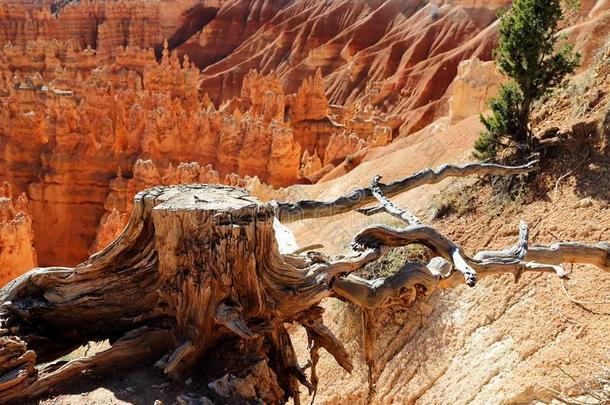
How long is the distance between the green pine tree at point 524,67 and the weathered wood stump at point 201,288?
480 centimetres

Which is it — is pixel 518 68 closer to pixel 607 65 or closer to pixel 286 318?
pixel 607 65

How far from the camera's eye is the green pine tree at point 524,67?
9102 millimetres

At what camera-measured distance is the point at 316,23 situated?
6209 cm

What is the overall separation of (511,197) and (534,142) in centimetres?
113

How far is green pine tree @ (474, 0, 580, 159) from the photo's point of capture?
29.9 feet

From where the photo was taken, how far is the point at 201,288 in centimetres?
419

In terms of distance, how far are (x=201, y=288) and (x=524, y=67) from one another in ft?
23.8

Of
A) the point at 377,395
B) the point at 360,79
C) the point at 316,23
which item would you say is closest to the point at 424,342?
the point at 377,395

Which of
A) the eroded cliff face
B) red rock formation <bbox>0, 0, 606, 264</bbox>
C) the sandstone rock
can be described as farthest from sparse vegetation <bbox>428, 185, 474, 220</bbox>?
the sandstone rock

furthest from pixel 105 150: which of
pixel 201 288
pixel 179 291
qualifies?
pixel 201 288

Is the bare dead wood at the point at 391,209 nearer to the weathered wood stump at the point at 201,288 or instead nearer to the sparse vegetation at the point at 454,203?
the weathered wood stump at the point at 201,288

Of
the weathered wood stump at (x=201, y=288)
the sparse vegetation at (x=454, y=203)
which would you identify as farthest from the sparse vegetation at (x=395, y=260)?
the weathered wood stump at (x=201, y=288)

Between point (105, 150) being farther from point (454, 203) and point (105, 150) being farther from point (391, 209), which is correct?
point (391, 209)

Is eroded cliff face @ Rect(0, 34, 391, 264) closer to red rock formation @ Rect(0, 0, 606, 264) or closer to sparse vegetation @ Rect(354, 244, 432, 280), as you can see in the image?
red rock formation @ Rect(0, 0, 606, 264)
